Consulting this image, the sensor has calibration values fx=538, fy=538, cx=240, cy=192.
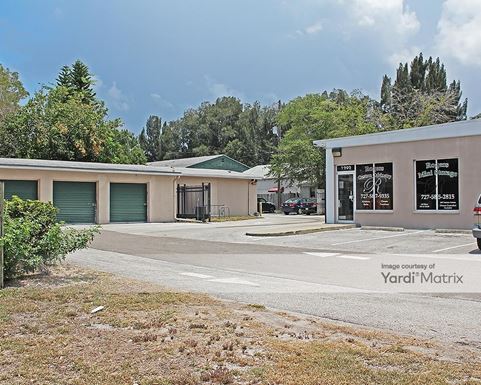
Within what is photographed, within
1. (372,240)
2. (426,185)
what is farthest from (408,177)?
(372,240)

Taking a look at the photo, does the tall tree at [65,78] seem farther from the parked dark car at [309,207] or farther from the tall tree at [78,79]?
the parked dark car at [309,207]

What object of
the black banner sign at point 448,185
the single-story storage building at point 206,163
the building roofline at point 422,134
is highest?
the single-story storage building at point 206,163

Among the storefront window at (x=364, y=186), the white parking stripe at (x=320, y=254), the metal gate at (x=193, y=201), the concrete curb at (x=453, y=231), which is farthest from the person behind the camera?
the metal gate at (x=193, y=201)

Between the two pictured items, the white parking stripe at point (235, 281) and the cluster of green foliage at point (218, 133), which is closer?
the white parking stripe at point (235, 281)

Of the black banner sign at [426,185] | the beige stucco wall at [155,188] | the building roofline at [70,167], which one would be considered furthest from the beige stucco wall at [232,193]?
the black banner sign at [426,185]

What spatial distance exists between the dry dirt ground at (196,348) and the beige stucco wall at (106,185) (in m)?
20.8

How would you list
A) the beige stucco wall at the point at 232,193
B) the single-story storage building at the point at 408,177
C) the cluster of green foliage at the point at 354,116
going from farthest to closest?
1. the cluster of green foliage at the point at 354,116
2. the beige stucco wall at the point at 232,193
3. the single-story storage building at the point at 408,177

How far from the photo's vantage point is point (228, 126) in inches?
3216

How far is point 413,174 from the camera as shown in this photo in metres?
21.5

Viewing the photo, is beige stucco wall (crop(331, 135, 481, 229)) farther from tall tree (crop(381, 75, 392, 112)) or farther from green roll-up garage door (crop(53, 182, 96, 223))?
tall tree (crop(381, 75, 392, 112))

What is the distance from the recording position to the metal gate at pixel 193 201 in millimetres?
31688

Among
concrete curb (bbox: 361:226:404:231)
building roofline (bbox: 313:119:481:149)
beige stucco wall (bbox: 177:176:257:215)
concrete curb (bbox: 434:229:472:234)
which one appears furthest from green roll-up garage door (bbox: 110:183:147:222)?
concrete curb (bbox: 434:229:472:234)

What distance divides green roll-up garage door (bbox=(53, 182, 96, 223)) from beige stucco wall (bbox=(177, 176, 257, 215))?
22.5 feet

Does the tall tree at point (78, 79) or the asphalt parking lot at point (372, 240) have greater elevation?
the tall tree at point (78, 79)
